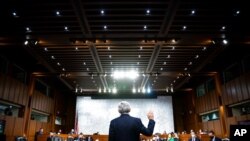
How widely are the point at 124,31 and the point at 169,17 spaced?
1966mm

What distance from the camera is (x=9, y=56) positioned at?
11.6 m

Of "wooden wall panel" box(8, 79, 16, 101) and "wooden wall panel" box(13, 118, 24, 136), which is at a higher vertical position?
"wooden wall panel" box(8, 79, 16, 101)

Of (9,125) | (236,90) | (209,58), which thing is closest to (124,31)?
(209,58)

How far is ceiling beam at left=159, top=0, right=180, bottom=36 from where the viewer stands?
7.24 m

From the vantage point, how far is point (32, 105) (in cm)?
1419

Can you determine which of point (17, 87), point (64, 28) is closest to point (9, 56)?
point (17, 87)

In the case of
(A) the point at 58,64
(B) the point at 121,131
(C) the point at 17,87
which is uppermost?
(A) the point at 58,64

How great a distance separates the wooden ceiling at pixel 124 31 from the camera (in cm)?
746

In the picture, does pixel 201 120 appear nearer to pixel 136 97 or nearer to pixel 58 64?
pixel 136 97

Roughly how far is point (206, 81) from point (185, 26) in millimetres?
8994

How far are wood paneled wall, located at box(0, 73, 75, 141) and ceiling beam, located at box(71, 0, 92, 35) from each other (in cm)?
511

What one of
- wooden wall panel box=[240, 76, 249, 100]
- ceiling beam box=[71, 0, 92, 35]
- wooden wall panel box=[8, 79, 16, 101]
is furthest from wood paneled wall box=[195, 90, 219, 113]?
wooden wall panel box=[8, 79, 16, 101]

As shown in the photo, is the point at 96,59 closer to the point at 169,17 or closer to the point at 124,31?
the point at 124,31

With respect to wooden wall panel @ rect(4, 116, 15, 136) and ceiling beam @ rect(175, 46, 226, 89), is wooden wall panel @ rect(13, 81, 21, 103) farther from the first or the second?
ceiling beam @ rect(175, 46, 226, 89)
